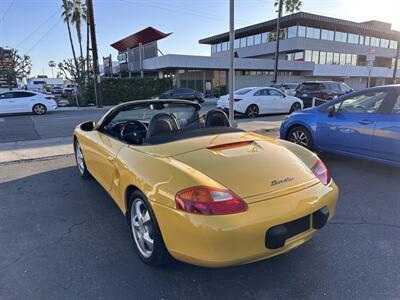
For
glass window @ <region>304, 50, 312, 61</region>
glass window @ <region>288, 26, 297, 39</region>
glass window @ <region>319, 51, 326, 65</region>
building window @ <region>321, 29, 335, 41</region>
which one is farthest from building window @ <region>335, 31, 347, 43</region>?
glass window @ <region>288, 26, 297, 39</region>

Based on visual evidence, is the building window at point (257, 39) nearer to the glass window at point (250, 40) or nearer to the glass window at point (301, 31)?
the glass window at point (250, 40)

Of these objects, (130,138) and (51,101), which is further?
(51,101)

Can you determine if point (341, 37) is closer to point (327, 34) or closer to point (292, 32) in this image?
point (327, 34)

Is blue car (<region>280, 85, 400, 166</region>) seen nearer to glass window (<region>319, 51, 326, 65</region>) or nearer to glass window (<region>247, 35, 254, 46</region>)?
glass window (<region>319, 51, 326, 65</region>)

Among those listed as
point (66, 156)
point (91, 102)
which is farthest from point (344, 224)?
point (91, 102)

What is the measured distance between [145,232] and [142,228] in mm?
50

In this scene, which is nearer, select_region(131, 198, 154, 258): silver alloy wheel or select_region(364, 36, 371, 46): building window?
select_region(131, 198, 154, 258): silver alloy wheel

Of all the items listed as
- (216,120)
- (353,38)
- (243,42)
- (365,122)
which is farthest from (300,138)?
(353,38)

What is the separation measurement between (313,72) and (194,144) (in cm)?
3732

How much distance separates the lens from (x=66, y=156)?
6719 mm

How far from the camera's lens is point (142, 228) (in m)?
2.66

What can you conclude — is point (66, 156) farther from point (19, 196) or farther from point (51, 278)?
point (51, 278)

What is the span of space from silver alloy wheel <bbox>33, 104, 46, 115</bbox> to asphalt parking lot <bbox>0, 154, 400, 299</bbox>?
14.8m

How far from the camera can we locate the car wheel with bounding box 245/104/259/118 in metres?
13.8
